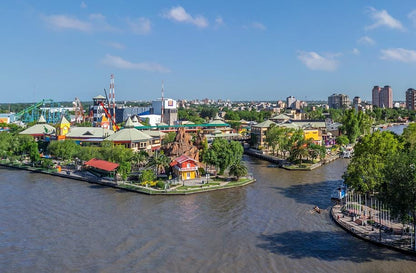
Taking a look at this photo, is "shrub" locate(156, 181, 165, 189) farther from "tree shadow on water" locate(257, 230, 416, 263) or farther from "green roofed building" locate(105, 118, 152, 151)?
"green roofed building" locate(105, 118, 152, 151)

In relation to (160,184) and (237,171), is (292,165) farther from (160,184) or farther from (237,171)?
(160,184)

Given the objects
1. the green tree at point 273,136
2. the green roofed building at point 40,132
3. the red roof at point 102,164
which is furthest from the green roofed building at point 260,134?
the green roofed building at point 40,132

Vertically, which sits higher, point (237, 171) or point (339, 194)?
point (237, 171)

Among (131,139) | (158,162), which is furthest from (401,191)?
(131,139)

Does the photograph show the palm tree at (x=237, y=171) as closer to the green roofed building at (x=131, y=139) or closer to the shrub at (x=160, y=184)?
the shrub at (x=160, y=184)

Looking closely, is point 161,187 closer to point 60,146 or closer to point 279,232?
point 279,232

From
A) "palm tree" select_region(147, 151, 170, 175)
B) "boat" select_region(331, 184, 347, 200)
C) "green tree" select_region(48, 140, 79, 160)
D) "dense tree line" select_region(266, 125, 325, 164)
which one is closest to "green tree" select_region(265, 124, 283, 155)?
"dense tree line" select_region(266, 125, 325, 164)

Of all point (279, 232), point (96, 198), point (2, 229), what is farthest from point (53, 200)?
point (279, 232)
